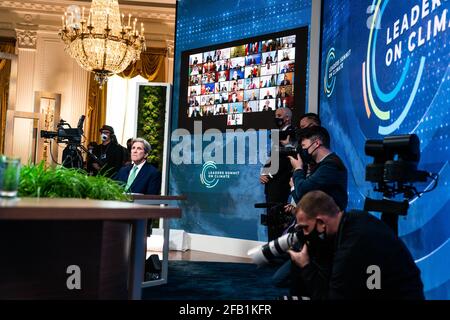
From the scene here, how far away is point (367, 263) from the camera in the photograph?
196cm

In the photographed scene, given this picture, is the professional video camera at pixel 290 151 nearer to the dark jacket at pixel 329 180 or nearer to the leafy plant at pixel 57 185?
the dark jacket at pixel 329 180

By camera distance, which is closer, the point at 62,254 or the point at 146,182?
the point at 62,254

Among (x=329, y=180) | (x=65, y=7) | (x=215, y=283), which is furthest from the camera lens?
(x=65, y=7)

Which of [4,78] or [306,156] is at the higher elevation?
[4,78]

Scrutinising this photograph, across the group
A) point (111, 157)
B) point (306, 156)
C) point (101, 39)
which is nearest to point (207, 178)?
point (111, 157)

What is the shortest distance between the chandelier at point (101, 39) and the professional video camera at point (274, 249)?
17.9 ft

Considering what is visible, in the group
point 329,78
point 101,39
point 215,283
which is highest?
point 101,39

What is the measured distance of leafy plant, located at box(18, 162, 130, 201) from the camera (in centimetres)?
209

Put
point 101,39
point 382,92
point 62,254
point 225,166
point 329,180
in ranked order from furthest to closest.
Result: point 101,39
point 225,166
point 382,92
point 329,180
point 62,254

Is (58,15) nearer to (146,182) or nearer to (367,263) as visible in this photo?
(146,182)

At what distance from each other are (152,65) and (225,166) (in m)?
4.48

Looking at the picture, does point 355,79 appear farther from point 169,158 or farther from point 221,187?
point 169,158
